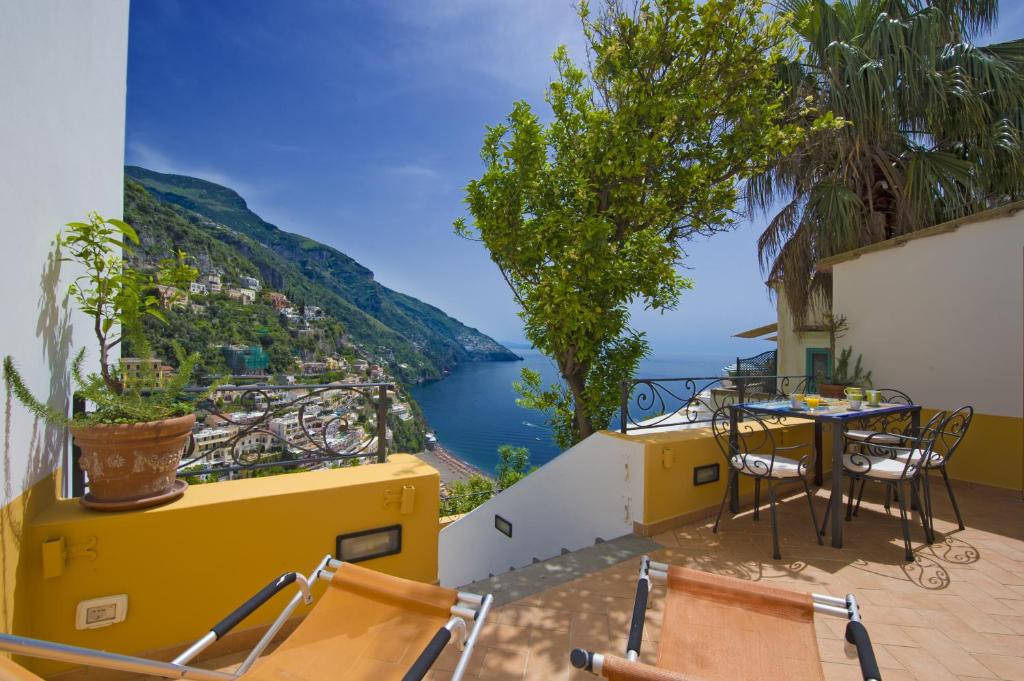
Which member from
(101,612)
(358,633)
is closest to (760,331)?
(358,633)

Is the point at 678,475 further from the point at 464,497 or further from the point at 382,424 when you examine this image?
the point at 464,497

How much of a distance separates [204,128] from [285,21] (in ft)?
76.4

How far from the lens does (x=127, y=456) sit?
79.6 inches

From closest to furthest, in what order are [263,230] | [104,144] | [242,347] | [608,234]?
[104,144] → [608,234] → [242,347] → [263,230]

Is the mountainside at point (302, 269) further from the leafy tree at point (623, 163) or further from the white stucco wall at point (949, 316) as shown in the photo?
the white stucco wall at point (949, 316)

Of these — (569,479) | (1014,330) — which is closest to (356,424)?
(569,479)

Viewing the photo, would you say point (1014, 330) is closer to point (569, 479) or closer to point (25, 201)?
point (569, 479)

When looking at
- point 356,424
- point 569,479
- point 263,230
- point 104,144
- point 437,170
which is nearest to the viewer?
point 104,144

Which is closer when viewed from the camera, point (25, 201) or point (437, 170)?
point (25, 201)

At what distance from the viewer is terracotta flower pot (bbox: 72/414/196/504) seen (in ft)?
6.46

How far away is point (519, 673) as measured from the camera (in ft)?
6.86

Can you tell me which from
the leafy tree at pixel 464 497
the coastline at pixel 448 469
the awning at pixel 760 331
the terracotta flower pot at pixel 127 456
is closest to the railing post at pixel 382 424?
the coastline at pixel 448 469

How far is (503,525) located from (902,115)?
9.14 metres

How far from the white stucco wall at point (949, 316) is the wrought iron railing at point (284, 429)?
5969mm
